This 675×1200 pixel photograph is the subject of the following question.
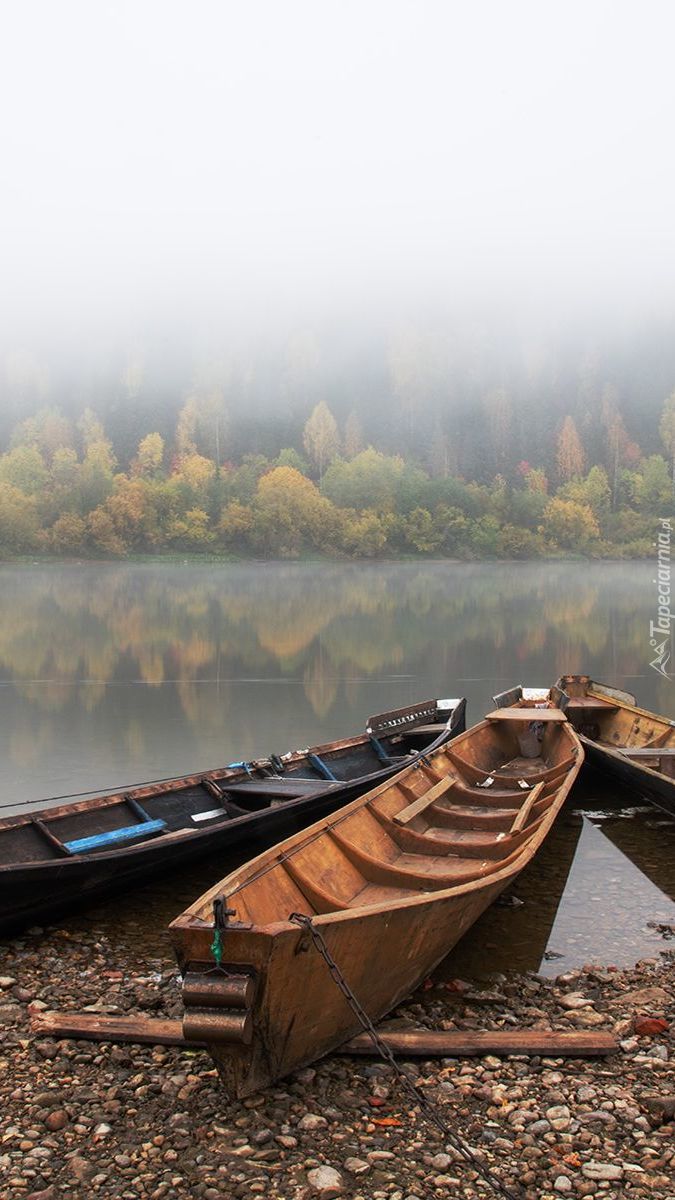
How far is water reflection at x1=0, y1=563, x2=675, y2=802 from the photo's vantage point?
22.8 metres

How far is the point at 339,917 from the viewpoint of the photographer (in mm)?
6734

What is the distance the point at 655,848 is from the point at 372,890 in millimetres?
6356

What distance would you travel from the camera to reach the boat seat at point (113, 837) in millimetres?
11203

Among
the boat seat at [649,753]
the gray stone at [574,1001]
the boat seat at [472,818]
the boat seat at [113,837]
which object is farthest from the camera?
the boat seat at [649,753]

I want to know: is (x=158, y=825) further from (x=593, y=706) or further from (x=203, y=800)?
(x=593, y=706)

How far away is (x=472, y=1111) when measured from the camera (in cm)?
657

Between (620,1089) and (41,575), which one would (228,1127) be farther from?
(41,575)

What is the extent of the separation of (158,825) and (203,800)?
54.0 inches

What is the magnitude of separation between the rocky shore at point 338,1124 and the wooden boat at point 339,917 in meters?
0.39

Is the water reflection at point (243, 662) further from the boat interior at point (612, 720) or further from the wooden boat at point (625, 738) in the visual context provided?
the wooden boat at point (625, 738)

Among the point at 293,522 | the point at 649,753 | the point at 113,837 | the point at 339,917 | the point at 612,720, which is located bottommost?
the point at 612,720

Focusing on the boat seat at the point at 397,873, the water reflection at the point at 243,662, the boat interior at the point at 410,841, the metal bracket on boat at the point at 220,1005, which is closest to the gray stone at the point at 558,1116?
the metal bracket on boat at the point at 220,1005

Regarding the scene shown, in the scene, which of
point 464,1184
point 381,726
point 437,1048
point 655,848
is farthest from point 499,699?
point 464,1184

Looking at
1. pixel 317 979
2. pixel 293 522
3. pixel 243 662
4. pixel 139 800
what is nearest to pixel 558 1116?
pixel 317 979
